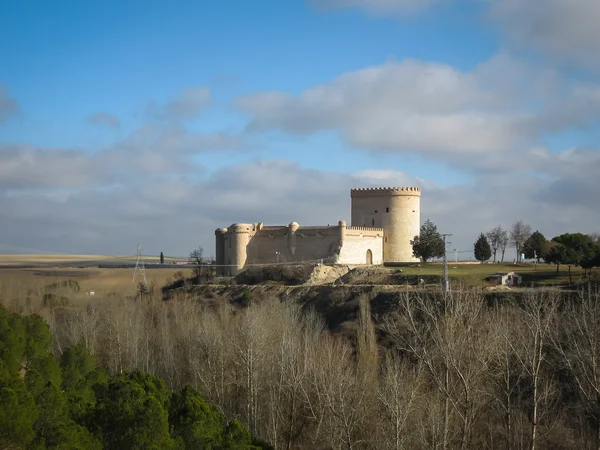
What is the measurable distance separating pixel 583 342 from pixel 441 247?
3090 cm

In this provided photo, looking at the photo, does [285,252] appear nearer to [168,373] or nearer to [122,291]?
[122,291]

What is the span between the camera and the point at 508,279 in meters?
42.1

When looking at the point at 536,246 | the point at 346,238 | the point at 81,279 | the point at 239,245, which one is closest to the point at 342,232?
the point at 346,238

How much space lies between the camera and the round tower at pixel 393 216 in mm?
55219

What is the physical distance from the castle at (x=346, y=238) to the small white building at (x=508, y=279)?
450 inches

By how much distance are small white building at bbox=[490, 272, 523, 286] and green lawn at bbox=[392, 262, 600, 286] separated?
0.38 metres

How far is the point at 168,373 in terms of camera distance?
29.8 meters

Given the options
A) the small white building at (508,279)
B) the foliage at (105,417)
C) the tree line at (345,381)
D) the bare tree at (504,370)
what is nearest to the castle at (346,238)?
the small white building at (508,279)

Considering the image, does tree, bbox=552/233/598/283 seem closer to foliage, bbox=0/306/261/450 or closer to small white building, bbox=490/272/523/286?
small white building, bbox=490/272/523/286

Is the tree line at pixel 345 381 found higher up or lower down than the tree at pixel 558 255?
lower down

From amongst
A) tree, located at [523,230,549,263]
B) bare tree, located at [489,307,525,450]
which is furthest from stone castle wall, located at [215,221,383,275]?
bare tree, located at [489,307,525,450]

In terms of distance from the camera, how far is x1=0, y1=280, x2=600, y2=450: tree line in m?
18.2

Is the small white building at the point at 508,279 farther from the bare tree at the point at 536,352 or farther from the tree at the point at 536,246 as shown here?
the bare tree at the point at 536,352

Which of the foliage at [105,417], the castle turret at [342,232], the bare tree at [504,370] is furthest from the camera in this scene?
the castle turret at [342,232]
